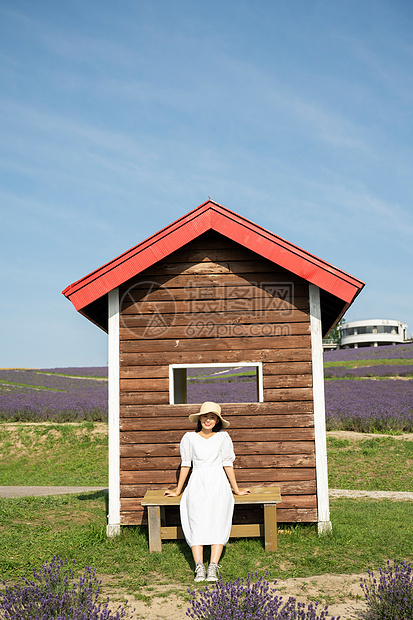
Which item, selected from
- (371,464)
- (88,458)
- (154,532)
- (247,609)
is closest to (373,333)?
(371,464)

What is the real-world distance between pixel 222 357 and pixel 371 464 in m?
8.69

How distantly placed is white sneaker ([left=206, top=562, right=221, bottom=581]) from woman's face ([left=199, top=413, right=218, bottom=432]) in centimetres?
161

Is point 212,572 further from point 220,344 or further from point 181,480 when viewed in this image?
point 220,344

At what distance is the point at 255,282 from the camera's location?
25.8 feet

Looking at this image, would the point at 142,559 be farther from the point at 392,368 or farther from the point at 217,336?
the point at 392,368

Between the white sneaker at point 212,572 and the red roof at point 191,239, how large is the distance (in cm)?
381

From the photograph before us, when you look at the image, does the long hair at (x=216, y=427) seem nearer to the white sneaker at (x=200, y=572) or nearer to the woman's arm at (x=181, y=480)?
the woman's arm at (x=181, y=480)

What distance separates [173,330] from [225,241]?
5.09 feet

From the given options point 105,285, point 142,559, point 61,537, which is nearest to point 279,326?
point 105,285

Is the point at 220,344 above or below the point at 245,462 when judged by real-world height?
above

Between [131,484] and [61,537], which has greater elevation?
[131,484]

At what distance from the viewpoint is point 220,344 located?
775 centimetres

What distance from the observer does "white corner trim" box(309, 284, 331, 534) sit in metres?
7.41

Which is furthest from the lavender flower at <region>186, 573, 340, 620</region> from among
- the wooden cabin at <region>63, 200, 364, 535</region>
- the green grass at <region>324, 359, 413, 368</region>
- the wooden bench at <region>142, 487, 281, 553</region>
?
the green grass at <region>324, 359, 413, 368</region>
